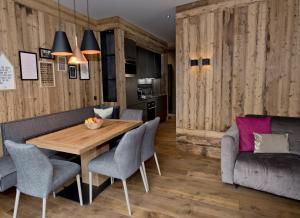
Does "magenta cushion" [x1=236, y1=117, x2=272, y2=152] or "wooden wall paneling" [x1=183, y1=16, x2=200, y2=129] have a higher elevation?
"wooden wall paneling" [x1=183, y1=16, x2=200, y2=129]

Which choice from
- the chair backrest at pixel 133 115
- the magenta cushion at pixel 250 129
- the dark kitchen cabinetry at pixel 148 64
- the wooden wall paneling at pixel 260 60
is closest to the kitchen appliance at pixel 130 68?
the dark kitchen cabinetry at pixel 148 64

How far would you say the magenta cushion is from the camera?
107 inches

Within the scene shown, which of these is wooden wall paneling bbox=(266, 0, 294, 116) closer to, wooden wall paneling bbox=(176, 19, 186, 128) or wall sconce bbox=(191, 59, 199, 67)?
wall sconce bbox=(191, 59, 199, 67)

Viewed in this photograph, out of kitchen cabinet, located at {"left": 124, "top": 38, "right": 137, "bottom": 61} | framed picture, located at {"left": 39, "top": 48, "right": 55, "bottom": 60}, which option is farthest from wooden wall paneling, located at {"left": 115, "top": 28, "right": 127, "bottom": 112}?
framed picture, located at {"left": 39, "top": 48, "right": 55, "bottom": 60}

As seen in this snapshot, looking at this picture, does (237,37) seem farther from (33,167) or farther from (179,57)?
(33,167)

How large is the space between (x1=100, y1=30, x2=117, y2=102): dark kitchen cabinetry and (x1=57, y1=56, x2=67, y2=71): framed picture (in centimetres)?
100

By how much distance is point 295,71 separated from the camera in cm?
296

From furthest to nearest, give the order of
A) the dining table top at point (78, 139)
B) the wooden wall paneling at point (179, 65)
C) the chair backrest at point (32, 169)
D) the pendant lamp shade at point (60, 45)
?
the wooden wall paneling at point (179, 65), the pendant lamp shade at point (60, 45), the dining table top at point (78, 139), the chair backrest at point (32, 169)

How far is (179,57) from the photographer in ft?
12.5

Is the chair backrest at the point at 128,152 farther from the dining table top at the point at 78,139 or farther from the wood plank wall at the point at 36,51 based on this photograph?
the wood plank wall at the point at 36,51

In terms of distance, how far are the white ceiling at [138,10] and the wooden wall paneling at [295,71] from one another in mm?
1672

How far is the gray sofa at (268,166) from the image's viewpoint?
219 centimetres

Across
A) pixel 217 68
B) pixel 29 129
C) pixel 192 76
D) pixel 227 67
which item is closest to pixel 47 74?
pixel 29 129

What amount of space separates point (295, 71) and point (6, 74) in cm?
414
